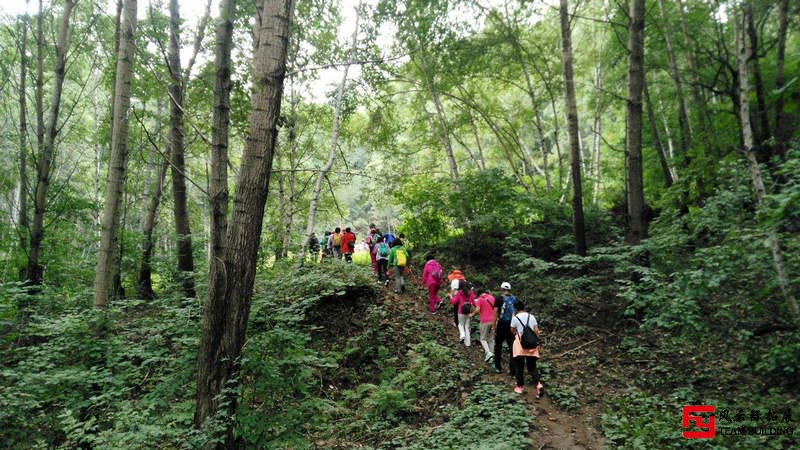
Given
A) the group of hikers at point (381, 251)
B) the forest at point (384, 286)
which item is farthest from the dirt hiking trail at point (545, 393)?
the group of hikers at point (381, 251)

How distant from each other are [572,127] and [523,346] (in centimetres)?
607

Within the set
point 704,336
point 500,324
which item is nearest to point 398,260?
point 500,324

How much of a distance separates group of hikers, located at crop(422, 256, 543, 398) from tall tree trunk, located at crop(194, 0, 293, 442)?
4.61 meters

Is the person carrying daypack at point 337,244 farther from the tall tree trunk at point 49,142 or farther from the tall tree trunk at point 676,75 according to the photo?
the tall tree trunk at point 676,75

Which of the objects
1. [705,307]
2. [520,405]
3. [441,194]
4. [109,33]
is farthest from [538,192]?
[109,33]

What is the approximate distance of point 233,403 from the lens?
373 cm

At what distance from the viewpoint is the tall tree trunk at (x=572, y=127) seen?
30.9 feet

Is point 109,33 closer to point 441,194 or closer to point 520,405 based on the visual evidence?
point 441,194

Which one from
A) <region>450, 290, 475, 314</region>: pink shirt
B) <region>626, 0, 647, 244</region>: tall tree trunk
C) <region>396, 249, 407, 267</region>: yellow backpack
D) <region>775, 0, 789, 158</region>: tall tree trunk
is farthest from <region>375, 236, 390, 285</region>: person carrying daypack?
<region>775, 0, 789, 158</region>: tall tree trunk

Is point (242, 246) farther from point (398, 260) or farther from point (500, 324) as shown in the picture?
point (398, 260)

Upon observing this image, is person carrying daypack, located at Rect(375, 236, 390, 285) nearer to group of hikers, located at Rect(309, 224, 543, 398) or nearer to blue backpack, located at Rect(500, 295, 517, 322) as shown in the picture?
group of hikers, located at Rect(309, 224, 543, 398)

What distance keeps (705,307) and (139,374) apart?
28.5ft

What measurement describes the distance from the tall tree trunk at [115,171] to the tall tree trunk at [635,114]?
9340 mm

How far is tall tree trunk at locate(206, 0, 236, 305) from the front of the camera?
370 centimetres
